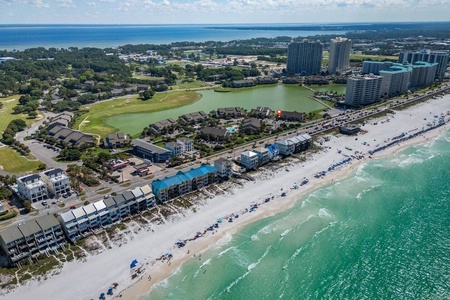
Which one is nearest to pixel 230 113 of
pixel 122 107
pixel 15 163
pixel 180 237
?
pixel 122 107

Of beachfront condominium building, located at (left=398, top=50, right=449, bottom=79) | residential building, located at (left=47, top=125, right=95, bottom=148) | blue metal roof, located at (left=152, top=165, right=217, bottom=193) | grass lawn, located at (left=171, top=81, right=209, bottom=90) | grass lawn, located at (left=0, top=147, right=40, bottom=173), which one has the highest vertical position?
beachfront condominium building, located at (left=398, top=50, right=449, bottom=79)

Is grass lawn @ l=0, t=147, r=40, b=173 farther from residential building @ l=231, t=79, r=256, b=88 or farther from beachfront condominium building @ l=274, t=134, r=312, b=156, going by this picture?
residential building @ l=231, t=79, r=256, b=88

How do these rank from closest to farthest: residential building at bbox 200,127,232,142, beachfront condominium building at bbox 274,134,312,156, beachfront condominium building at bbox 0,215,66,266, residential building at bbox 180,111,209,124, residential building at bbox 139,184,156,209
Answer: beachfront condominium building at bbox 0,215,66,266 → residential building at bbox 139,184,156,209 → beachfront condominium building at bbox 274,134,312,156 → residential building at bbox 200,127,232,142 → residential building at bbox 180,111,209,124

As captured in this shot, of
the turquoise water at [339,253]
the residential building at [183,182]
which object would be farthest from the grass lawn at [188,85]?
the turquoise water at [339,253]

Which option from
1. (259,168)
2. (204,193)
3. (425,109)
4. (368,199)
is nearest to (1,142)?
(204,193)

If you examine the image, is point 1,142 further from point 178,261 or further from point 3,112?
point 178,261

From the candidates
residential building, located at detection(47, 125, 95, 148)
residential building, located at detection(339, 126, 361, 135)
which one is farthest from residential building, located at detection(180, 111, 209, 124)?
residential building, located at detection(339, 126, 361, 135)

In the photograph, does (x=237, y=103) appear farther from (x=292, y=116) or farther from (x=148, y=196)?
(x=148, y=196)

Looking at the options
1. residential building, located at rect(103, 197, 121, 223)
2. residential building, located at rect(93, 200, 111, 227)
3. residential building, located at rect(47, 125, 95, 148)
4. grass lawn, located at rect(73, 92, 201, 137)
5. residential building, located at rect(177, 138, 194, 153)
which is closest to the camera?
residential building, located at rect(93, 200, 111, 227)
